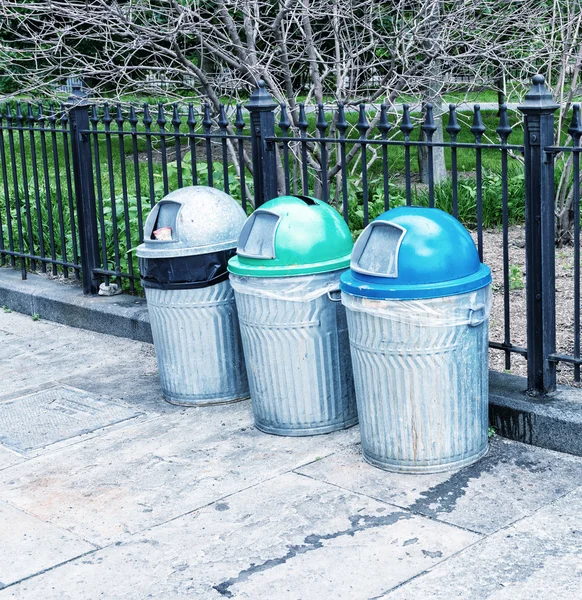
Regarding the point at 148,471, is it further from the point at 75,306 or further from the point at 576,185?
the point at 75,306

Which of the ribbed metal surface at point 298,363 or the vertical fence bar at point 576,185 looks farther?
the ribbed metal surface at point 298,363

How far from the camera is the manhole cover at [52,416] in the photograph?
4996 millimetres

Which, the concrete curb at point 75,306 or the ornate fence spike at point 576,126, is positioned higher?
the ornate fence spike at point 576,126

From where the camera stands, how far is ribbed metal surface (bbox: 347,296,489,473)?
13.6 feet

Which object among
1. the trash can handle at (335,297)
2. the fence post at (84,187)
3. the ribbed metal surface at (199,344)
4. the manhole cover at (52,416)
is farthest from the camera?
the fence post at (84,187)

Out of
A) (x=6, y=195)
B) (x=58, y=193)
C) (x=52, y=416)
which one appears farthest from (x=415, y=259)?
(x=6, y=195)

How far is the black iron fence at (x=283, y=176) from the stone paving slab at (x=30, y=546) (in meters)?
2.16

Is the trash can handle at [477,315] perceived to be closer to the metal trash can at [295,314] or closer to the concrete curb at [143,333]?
the concrete curb at [143,333]

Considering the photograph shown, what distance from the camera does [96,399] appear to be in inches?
218

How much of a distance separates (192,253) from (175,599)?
6.90ft

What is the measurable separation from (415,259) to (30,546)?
6.23 feet

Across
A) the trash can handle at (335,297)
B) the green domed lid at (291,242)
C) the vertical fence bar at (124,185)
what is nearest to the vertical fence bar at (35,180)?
the vertical fence bar at (124,185)

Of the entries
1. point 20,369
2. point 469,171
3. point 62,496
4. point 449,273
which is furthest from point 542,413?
point 469,171

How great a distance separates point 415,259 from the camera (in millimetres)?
4059
